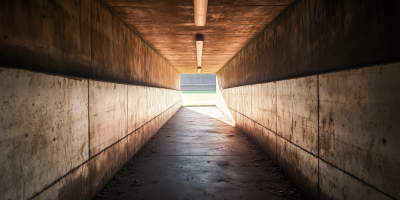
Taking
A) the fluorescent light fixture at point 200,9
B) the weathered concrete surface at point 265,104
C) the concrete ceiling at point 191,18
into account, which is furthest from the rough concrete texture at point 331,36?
the fluorescent light fixture at point 200,9

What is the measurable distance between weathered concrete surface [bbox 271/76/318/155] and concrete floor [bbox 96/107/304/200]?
3.21 feet

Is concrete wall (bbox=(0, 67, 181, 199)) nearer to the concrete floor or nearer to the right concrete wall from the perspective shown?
the concrete floor

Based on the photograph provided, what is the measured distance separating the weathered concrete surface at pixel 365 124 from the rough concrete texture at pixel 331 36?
0.24 m

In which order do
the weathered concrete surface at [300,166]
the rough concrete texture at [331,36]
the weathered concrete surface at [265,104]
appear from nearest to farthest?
the rough concrete texture at [331,36], the weathered concrete surface at [300,166], the weathered concrete surface at [265,104]

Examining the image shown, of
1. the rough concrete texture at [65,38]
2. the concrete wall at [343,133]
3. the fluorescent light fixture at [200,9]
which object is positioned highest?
the fluorescent light fixture at [200,9]

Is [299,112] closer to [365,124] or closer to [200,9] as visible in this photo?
[365,124]

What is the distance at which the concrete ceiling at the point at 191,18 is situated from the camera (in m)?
4.50

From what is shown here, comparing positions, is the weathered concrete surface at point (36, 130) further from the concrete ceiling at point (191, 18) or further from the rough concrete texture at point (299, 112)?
the rough concrete texture at point (299, 112)

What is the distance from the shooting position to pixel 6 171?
6.53ft

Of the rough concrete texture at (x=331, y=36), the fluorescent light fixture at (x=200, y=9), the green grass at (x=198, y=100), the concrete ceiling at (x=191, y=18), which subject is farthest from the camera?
the green grass at (x=198, y=100)

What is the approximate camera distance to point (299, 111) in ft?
13.2

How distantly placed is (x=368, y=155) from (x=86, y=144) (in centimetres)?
399

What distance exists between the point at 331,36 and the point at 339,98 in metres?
0.99

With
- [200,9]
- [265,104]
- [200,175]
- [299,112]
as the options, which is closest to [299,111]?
[299,112]
